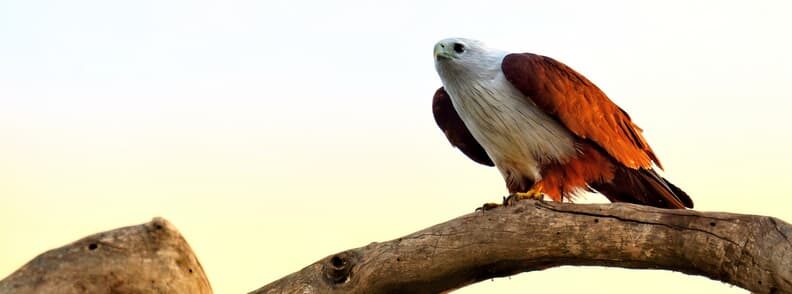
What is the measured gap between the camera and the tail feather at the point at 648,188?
5.90 metres

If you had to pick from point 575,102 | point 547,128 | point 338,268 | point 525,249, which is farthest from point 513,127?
point 338,268

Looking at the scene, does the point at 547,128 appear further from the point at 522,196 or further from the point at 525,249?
the point at 525,249

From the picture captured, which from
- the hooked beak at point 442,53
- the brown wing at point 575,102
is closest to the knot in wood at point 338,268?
the brown wing at point 575,102

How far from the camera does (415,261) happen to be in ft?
15.6

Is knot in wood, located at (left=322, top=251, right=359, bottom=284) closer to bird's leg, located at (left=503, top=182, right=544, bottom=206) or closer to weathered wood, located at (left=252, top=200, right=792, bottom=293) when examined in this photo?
weathered wood, located at (left=252, top=200, right=792, bottom=293)

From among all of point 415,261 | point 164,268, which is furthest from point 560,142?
point 164,268

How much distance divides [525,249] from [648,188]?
1.56m

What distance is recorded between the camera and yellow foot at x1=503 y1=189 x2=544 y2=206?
5.11 m

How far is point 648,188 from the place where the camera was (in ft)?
19.5

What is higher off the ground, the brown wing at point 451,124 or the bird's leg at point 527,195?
the brown wing at point 451,124

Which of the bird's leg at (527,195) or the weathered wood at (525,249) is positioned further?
the bird's leg at (527,195)

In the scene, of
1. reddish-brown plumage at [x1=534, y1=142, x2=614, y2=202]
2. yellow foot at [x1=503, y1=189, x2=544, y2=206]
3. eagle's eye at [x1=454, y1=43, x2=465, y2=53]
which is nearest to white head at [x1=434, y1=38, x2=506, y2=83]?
eagle's eye at [x1=454, y1=43, x2=465, y2=53]

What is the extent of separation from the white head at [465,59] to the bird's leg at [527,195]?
744mm

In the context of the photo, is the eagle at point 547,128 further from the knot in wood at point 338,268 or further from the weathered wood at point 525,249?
the knot in wood at point 338,268
